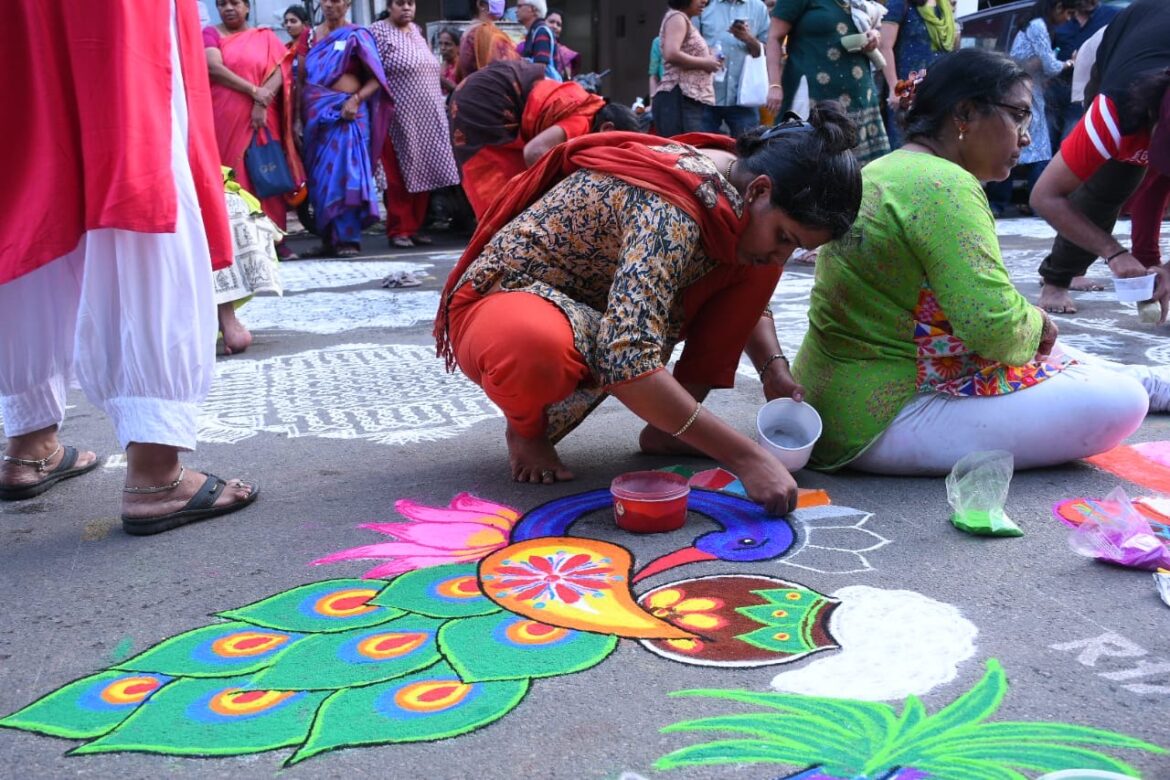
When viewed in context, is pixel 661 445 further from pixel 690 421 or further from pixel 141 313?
pixel 141 313

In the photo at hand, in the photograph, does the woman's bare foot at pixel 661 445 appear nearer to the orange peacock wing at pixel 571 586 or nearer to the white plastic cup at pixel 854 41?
the orange peacock wing at pixel 571 586

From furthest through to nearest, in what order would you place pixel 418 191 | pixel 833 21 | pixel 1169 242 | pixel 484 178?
pixel 418 191 < pixel 1169 242 < pixel 833 21 < pixel 484 178

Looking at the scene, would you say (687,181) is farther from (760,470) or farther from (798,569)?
(798,569)

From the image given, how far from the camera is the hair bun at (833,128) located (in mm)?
1900

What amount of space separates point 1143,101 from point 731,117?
11.3 ft

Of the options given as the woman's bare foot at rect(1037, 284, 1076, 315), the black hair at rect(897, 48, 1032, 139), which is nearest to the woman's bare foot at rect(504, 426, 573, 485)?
the black hair at rect(897, 48, 1032, 139)

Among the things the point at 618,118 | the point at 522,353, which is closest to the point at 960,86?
the point at 522,353

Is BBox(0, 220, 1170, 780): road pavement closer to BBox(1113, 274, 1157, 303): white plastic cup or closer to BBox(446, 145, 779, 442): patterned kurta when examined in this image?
BBox(446, 145, 779, 442): patterned kurta

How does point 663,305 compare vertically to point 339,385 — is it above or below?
above

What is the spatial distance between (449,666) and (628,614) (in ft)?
1.05

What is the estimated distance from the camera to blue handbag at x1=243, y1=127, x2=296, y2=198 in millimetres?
6227

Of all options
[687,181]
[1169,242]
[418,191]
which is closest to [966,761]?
[687,181]

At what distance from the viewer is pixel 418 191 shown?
7.14m

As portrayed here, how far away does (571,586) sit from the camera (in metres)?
1.80
